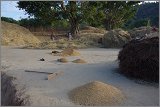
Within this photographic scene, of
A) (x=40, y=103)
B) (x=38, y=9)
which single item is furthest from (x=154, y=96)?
(x=38, y=9)

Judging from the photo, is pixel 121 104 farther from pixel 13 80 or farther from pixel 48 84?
pixel 13 80

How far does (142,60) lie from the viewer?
8.30m

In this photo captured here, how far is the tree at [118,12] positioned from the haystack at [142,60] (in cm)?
2343

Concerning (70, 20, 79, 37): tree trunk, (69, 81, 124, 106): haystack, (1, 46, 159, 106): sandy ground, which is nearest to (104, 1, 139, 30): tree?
(70, 20, 79, 37): tree trunk

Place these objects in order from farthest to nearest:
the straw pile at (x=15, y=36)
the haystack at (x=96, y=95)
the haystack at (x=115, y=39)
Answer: the straw pile at (x=15, y=36) → the haystack at (x=115, y=39) → the haystack at (x=96, y=95)

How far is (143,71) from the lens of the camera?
8273 millimetres

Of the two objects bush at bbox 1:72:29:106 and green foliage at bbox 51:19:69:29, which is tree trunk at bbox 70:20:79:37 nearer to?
green foliage at bbox 51:19:69:29

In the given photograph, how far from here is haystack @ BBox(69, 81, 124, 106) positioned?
20.3ft

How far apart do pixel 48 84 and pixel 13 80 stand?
957 mm

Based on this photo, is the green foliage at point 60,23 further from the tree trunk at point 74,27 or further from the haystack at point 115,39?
the haystack at point 115,39

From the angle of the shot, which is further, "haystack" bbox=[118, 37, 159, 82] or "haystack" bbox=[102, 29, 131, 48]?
"haystack" bbox=[102, 29, 131, 48]

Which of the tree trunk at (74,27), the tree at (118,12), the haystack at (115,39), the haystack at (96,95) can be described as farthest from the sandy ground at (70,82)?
the tree at (118,12)

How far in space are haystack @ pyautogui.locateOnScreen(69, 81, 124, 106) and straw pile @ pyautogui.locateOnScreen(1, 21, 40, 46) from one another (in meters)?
16.2

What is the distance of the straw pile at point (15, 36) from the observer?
23.3 m
